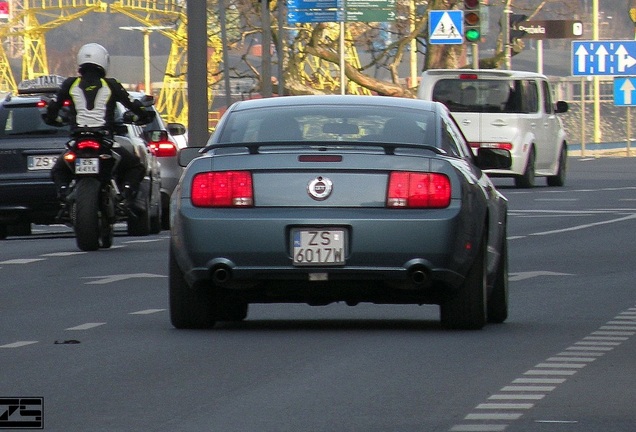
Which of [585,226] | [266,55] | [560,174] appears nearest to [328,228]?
[585,226]

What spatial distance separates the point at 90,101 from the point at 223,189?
316 inches

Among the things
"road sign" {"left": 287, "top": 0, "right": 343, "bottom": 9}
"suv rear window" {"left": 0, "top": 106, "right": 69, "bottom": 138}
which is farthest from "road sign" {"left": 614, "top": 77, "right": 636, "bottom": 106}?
"suv rear window" {"left": 0, "top": 106, "right": 69, "bottom": 138}

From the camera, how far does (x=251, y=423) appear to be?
7.46m

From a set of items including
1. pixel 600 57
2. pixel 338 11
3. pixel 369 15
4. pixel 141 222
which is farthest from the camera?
pixel 369 15

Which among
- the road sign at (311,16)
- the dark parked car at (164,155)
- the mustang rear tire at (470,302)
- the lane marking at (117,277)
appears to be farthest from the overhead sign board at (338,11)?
the mustang rear tire at (470,302)

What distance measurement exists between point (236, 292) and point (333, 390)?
2701 mm

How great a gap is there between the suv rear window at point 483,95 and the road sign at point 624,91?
23516 millimetres

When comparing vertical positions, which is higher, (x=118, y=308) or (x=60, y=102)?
(x=60, y=102)

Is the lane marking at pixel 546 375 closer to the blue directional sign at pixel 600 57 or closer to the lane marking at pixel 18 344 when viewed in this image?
the lane marking at pixel 18 344

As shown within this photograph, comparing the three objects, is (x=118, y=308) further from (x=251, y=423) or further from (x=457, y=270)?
(x=251, y=423)

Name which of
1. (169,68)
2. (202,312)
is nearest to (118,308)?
(202,312)

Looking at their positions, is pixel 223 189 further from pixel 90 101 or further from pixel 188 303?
pixel 90 101

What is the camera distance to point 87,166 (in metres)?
18.4

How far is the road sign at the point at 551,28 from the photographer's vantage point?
5091 cm
